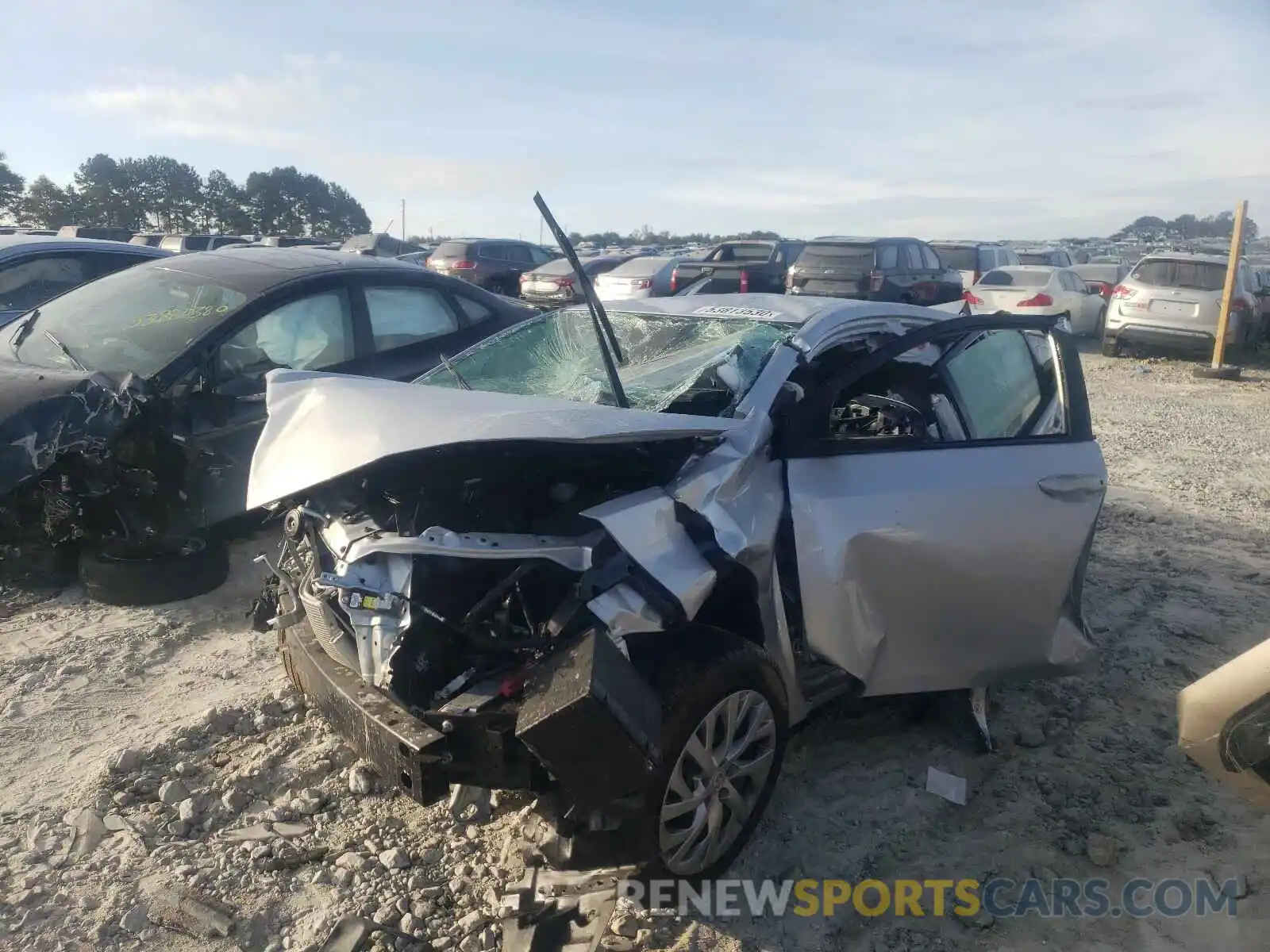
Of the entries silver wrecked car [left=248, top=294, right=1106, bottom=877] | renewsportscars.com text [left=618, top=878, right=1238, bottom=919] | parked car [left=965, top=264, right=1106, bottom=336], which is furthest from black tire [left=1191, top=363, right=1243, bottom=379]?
renewsportscars.com text [left=618, top=878, right=1238, bottom=919]

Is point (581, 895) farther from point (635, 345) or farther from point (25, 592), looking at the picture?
point (25, 592)

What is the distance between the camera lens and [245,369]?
4.91m

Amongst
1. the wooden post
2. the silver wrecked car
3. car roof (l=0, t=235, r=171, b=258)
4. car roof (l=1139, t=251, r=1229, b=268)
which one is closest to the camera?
the silver wrecked car

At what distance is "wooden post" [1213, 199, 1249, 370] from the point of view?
11.8 meters

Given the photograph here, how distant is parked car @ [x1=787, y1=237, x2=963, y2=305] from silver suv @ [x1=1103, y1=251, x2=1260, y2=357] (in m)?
2.73

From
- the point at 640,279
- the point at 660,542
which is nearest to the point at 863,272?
the point at 640,279

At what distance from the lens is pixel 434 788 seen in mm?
2377

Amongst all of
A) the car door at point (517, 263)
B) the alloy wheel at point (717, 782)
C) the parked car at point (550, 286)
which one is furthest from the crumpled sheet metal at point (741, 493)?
the car door at point (517, 263)

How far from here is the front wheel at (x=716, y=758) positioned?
8.23 ft

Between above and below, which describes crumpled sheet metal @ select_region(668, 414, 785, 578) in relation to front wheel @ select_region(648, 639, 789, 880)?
above

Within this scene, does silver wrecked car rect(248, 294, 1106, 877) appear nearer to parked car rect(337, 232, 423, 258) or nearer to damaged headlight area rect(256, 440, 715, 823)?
damaged headlight area rect(256, 440, 715, 823)

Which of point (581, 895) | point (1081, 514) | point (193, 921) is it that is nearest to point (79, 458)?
point (193, 921)

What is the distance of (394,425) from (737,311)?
1.87 metres

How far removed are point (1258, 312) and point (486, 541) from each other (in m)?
15.4
